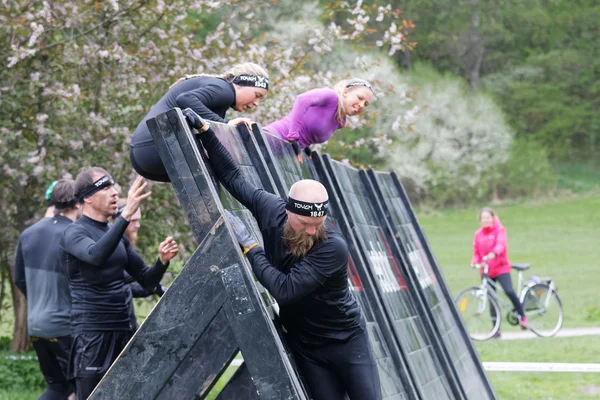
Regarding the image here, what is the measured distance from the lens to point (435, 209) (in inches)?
1988

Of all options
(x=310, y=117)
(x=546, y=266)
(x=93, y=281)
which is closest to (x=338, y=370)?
(x=93, y=281)

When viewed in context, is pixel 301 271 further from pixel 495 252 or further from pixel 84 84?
pixel 495 252

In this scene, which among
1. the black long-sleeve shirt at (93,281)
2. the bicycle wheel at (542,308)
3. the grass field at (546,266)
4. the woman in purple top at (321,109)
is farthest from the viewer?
the bicycle wheel at (542,308)

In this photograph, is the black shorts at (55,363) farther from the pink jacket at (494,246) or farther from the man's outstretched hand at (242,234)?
the pink jacket at (494,246)

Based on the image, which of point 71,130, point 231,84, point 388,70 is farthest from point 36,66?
point 388,70

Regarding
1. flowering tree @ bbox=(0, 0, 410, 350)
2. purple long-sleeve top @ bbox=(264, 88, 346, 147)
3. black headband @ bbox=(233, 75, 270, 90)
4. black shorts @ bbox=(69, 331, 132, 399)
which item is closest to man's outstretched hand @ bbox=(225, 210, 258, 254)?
black headband @ bbox=(233, 75, 270, 90)

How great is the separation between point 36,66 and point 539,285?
29.5ft

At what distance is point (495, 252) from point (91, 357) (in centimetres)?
1072

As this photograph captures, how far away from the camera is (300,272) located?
4609 millimetres

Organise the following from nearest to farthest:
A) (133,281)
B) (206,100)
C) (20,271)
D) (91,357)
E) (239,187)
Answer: (239,187) → (206,100) → (91,357) → (133,281) → (20,271)

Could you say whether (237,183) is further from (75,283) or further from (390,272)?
(390,272)

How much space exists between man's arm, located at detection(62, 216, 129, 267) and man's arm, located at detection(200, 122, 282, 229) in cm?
97

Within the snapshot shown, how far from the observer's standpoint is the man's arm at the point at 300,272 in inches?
178

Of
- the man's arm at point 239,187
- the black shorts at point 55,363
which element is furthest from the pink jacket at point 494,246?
the man's arm at point 239,187
